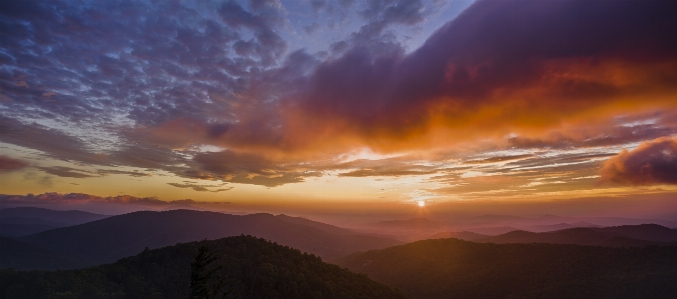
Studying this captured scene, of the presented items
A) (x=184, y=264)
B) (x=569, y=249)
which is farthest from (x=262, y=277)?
(x=569, y=249)

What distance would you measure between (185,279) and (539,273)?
146 metres

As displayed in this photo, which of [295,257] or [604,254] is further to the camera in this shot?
[604,254]

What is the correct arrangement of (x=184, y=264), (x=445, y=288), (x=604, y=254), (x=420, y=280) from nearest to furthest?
(x=184, y=264)
(x=604, y=254)
(x=445, y=288)
(x=420, y=280)

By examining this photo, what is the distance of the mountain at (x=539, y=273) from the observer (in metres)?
96.4

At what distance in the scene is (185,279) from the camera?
98.5 metres

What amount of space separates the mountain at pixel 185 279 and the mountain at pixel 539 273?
2089 inches

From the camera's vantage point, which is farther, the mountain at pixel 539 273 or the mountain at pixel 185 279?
the mountain at pixel 539 273

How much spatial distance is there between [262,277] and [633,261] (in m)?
143

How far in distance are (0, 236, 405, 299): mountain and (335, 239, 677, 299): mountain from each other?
53066 millimetres

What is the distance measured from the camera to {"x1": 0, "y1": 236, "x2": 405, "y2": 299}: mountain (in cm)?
8956

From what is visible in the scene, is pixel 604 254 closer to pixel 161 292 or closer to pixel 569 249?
pixel 569 249

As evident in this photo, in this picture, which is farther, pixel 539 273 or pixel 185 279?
pixel 539 273

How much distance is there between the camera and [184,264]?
349 ft

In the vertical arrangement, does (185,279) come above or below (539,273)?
above
